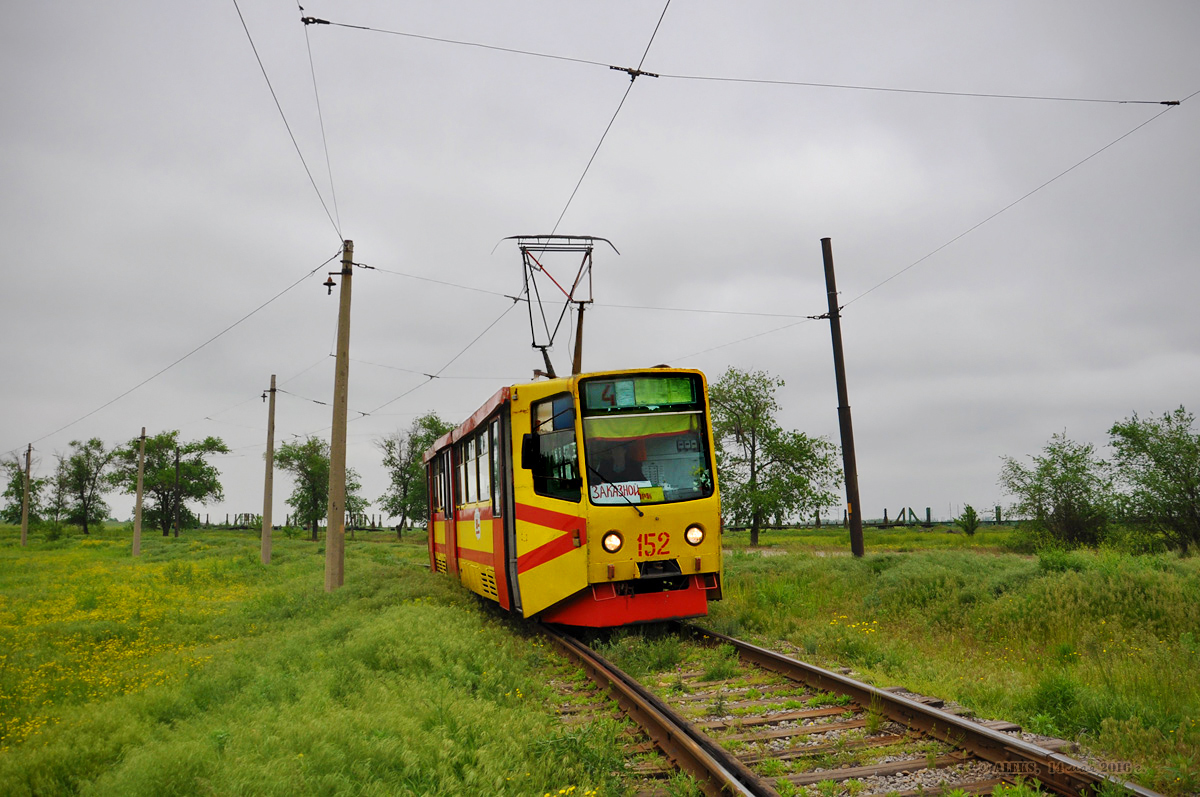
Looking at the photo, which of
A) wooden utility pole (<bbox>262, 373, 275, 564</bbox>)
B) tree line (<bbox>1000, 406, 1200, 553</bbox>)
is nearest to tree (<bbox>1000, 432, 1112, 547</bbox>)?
tree line (<bbox>1000, 406, 1200, 553</bbox>)

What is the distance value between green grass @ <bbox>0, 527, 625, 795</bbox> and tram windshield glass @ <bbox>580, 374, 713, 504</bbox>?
247 cm

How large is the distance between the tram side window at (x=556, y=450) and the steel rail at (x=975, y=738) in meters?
3.47

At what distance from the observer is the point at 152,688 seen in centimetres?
834

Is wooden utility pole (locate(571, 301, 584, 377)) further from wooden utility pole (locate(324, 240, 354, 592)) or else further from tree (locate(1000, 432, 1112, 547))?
tree (locate(1000, 432, 1112, 547))

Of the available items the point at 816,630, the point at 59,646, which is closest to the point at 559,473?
the point at 816,630

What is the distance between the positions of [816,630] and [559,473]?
13.4 ft

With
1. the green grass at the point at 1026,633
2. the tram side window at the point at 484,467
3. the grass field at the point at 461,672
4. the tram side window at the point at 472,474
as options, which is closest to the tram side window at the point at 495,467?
the tram side window at the point at 484,467

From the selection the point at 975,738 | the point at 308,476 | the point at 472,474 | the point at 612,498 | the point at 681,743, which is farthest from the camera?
the point at 308,476

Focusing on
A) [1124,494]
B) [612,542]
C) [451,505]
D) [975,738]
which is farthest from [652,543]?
[1124,494]

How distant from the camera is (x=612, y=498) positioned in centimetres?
936

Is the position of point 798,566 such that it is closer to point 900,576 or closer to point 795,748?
point 900,576

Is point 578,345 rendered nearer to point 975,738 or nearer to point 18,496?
point 975,738

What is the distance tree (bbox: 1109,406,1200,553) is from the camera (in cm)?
2441

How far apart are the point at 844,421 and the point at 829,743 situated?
13200 mm
